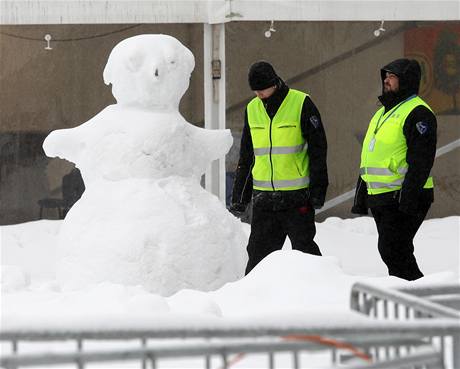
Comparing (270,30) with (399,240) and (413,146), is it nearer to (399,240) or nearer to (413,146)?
(413,146)

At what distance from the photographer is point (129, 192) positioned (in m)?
5.82

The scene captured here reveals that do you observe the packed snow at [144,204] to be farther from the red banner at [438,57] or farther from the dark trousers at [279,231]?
the red banner at [438,57]

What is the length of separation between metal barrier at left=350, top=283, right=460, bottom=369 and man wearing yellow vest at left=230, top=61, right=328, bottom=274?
9.91 feet

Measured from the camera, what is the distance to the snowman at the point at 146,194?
568 cm

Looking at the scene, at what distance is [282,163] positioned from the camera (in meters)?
6.00

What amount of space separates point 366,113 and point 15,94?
298 centimetres

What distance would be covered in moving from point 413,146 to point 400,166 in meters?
0.14

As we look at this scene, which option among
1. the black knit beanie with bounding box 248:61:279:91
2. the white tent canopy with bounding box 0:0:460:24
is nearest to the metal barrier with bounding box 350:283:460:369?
the black knit beanie with bounding box 248:61:279:91

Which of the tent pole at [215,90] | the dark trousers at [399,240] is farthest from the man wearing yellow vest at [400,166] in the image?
the tent pole at [215,90]

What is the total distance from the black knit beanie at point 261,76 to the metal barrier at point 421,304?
10.5 ft

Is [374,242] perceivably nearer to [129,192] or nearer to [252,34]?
[252,34]

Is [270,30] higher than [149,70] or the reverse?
higher

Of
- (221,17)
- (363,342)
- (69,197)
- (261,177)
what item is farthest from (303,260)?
(69,197)

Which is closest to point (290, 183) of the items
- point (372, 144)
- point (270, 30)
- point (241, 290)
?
point (372, 144)
